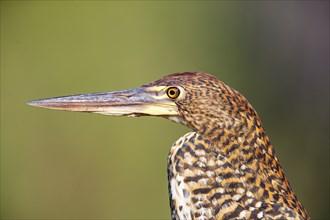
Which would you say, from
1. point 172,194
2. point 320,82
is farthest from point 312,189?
point 172,194

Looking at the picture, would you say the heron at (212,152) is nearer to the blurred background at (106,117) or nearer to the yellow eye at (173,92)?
the yellow eye at (173,92)

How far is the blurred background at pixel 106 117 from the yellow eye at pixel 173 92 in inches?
145

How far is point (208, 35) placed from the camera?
8438 mm

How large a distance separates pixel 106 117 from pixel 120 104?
3731mm

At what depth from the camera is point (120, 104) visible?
404cm

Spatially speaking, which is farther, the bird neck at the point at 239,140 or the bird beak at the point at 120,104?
the bird beak at the point at 120,104

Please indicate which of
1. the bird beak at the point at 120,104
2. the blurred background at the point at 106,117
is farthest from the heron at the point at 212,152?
the blurred background at the point at 106,117

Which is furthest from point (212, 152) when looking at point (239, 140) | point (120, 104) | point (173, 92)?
point (120, 104)

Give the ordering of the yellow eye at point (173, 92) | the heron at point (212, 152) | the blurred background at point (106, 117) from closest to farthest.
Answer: the heron at point (212, 152), the yellow eye at point (173, 92), the blurred background at point (106, 117)

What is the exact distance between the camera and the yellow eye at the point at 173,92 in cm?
396

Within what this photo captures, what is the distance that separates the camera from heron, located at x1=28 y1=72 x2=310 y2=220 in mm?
3809

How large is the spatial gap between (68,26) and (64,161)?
116 cm

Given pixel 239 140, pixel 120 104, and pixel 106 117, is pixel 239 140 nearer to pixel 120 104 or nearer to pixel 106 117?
pixel 120 104

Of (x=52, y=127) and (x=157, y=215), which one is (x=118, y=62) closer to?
(x=52, y=127)
